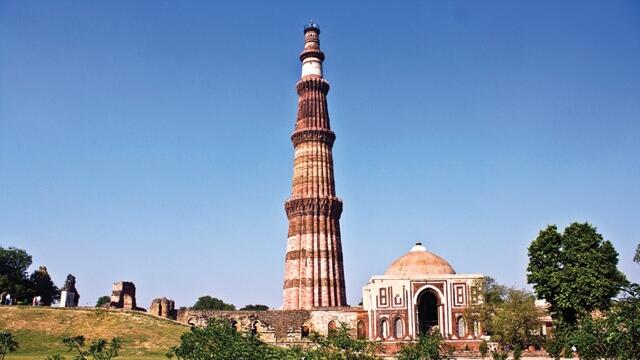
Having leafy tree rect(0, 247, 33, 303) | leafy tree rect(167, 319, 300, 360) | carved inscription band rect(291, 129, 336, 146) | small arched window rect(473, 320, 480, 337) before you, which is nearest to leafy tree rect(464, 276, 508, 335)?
small arched window rect(473, 320, 480, 337)

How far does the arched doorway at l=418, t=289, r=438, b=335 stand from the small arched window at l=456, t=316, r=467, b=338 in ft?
9.20

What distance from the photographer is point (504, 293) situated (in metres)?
46.4

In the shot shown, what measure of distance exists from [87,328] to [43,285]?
69.3ft

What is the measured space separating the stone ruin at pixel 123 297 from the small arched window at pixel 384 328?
58.1 feet

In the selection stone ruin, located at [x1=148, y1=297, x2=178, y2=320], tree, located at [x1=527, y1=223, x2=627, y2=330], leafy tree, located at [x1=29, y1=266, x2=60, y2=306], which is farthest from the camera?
leafy tree, located at [x1=29, y1=266, x2=60, y2=306]

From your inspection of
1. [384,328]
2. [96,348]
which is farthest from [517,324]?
[96,348]

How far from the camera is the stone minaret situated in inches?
2138

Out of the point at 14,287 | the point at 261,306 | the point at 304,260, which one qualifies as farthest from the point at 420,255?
the point at 261,306

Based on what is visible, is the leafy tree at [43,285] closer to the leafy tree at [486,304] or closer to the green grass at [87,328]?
the green grass at [87,328]

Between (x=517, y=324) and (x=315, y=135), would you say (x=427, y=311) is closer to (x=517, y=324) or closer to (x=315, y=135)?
(x=517, y=324)

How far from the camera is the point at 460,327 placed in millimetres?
47531

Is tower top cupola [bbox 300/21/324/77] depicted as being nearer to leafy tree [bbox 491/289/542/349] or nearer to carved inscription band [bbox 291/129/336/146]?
carved inscription band [bbox 291/129/336/146]

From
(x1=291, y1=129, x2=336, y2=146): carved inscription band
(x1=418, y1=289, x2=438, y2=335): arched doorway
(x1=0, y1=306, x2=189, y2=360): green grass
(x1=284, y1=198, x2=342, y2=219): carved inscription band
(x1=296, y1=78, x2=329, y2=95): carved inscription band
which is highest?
(x1=296, y1=78, x2=329, y2=95): carved inscription band

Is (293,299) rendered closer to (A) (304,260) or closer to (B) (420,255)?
(A) (304,260)
